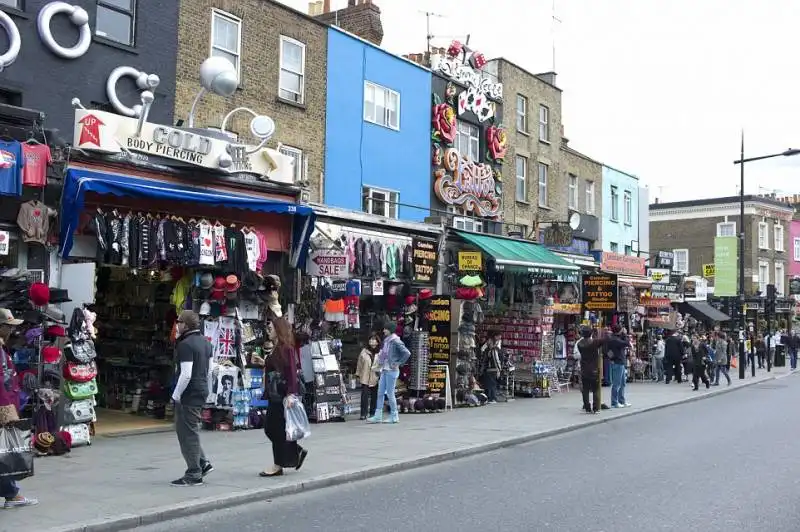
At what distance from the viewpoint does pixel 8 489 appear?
7.54 metres

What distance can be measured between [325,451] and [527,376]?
36.4ft

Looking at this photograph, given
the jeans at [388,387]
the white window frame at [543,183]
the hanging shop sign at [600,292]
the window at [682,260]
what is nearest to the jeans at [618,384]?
the hanging shop sign at [600,292]

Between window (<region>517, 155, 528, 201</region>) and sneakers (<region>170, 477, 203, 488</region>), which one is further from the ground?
window (<region>517, 155, 528, 201</region>)

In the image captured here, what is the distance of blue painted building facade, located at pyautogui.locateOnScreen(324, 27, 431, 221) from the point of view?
71.8 feet

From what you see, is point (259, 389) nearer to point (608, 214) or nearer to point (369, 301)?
point (369, 301)

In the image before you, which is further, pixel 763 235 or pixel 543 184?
pixel 763 235

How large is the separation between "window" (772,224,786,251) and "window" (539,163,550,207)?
29.3 metres

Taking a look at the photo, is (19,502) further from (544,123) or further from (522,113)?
(544,123)

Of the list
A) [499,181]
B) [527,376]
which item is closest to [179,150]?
[527,376]

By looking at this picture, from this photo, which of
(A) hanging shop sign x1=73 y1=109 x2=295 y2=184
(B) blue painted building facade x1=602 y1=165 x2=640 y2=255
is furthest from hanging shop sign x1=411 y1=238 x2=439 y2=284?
(B) blue painted building facade x1=602 y1=165 x2=640 y2=255

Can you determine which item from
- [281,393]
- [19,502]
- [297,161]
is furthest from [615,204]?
[19,502]

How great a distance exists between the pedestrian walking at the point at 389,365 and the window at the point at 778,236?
46026 mm

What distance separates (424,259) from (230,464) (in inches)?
335

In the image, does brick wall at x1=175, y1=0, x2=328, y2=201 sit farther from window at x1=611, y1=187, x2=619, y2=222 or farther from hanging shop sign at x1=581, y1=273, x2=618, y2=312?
window at x1=611, y1=187, x2=619, y2=222
